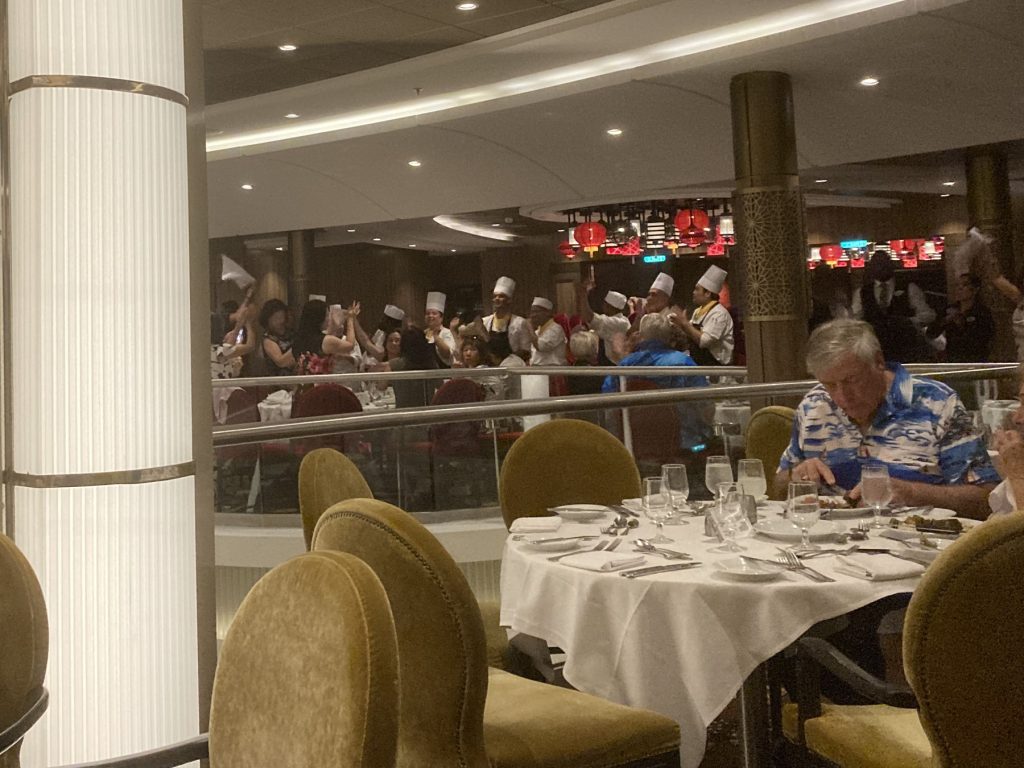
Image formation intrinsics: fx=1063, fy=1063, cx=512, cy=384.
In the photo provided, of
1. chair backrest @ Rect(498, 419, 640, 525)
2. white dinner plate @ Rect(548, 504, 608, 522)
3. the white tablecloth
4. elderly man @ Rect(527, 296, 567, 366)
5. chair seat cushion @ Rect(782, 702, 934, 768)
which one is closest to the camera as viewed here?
chair seat cushion @ Rect(782, 702, 934, 768)

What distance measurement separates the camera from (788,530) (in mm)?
2371

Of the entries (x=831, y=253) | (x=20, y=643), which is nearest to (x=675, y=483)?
(x=20, y=643)

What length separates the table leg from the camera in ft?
7.75

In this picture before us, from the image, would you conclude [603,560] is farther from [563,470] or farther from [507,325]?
[507,325]

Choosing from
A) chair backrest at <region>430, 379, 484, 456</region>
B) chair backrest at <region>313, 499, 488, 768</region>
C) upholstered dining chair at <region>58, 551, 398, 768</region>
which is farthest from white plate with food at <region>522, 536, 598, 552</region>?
chair backrest at <region>430, 379, 484, 456</region>

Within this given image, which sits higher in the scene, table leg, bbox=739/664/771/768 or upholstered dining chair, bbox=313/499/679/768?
upholstered dining chair, bbox=313/499/679/768

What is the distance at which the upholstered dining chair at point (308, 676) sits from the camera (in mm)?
1025

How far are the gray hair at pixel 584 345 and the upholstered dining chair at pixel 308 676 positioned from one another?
8.25 meters

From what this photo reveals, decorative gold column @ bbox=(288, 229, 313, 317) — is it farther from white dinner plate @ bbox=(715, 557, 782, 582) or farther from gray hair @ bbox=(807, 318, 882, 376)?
white dinner plate @ bbox=(715, 557, 782, 582)

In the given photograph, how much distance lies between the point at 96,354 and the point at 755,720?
163 cm

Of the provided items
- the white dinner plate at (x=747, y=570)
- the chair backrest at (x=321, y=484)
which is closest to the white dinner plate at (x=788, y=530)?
the white dinner plate at (x=747, y=570)

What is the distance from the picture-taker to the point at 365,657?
1038 millimetres

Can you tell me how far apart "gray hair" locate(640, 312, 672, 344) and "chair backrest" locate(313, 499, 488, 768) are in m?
5.25

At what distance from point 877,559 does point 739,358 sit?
7.22 meters
